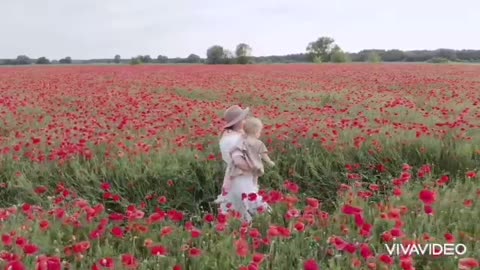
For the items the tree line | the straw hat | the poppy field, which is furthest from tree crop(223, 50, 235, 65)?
the straw hat

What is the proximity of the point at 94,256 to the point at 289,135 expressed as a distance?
3.81 meters

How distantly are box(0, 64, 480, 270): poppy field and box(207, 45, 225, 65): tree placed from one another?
58380 millimetres

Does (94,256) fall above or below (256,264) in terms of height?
below

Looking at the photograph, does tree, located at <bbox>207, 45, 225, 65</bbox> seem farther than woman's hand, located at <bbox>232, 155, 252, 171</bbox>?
Yes

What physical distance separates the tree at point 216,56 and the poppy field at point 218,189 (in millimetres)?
58380

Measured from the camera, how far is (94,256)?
117 inches

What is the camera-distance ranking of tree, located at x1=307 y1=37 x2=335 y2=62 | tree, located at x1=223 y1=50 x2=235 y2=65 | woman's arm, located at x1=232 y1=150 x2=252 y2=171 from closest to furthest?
1. woman's arm, located at x1=232 y1=150 x2=252 y2=171
2. tree, located at x1=223 y1=50 x2=235 y2=65
3. tree, located at x1=307 y1=37 x2=335 y2=62

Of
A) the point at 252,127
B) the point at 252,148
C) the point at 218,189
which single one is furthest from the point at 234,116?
the point at 218,189

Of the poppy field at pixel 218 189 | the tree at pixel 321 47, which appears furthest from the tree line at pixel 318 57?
the poppy field at pixel 218 189

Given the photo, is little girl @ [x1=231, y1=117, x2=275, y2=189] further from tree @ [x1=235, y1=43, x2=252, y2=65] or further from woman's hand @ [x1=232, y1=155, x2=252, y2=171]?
tree @ [x1=235, y1=43, x2=252, y2=65]

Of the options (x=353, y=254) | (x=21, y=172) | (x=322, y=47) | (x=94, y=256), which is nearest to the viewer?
(x=353, y=254)

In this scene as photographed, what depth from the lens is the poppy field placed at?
8.92 ft

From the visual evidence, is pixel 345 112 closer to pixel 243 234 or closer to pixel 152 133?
A: pixel 152 133

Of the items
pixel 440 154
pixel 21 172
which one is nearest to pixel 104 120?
pixel 21 172
